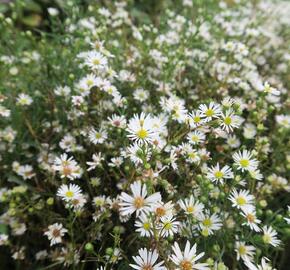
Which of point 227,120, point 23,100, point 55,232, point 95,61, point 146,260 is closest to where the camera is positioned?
point 146,260

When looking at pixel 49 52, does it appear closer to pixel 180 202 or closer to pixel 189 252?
pixel 180 202

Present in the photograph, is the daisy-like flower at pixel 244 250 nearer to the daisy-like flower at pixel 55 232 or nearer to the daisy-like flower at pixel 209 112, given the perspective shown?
the daisy-like flower at pixel 209 112

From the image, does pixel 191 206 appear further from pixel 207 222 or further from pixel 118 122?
pixel 118 122

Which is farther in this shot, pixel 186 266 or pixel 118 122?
pixel 118 122

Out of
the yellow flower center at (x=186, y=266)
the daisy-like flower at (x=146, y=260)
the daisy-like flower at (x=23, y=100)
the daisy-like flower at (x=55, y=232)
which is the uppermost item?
the daisy-like flower at (x=23, y=100)

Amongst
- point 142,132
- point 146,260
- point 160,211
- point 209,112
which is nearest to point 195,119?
point 209,112

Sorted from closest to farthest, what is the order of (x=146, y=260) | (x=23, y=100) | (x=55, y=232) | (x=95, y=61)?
(x=146, y=260) → (x=55, y=232) → (x=95, y=61) → (x=23, y=100)

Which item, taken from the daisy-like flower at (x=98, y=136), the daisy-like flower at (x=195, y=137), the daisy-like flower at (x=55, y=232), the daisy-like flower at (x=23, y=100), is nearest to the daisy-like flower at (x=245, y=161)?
the daisy-like flower at (x=195, y=137)

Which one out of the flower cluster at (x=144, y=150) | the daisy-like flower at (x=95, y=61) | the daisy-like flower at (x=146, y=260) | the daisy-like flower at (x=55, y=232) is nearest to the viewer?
the daisy-like flower at (x=146, y=260)
